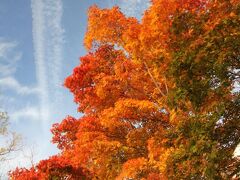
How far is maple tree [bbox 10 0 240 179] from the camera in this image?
12766 millimetres

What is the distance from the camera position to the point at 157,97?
20250 millimetres

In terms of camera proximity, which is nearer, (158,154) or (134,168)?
(158,154)

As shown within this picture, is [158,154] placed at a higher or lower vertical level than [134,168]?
lower

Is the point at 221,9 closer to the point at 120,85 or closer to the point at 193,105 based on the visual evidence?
the point at 193,105

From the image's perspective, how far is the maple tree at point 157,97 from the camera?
41.9 feet

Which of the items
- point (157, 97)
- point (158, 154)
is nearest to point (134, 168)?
point (158, 154)

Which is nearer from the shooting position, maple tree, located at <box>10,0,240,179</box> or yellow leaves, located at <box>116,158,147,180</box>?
maple tree, located at <box>10,0,240,179</box>

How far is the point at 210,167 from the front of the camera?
40.4 ft

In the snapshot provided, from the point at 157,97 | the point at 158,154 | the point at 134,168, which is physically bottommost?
the point at 158,154

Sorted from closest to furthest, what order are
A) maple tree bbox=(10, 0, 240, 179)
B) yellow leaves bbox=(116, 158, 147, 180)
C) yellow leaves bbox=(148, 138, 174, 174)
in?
maple tree bbox=(10, 0, 240, 179)
yellow leaves bbox=(148, 138, 174, 174)
yellow leaves bbox=(116, 158, 147, 180)

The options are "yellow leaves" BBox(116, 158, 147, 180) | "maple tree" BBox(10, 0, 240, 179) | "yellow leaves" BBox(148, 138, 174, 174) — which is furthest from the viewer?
"yellow leaves" BBox(116, 158, 147, 180)

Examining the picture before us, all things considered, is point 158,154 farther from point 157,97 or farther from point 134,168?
point 157,97

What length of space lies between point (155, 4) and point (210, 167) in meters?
7.96

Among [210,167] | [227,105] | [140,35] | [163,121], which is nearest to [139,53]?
[140,35]
